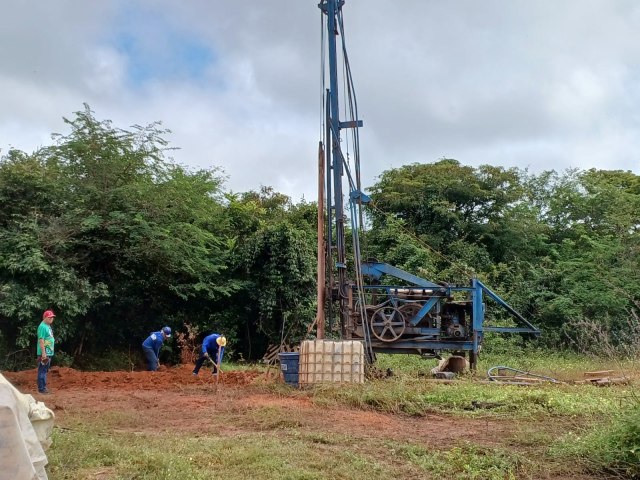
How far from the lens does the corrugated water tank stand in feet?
37.0

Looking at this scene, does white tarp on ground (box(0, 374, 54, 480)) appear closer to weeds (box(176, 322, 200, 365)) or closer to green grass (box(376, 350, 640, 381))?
green grass (box(376, 350, 640, 381))

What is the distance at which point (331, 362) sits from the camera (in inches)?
445

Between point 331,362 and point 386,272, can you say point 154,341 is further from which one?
point 386,272

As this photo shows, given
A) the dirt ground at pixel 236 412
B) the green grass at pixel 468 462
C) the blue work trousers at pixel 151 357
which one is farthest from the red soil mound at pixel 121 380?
the green grass at pixel 468 462

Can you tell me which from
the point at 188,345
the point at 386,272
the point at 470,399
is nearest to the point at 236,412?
the point at 470,399

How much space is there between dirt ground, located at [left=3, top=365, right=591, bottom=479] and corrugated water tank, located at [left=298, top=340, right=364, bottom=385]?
1.81 feet

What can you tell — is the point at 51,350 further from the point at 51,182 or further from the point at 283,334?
the point at 283,334

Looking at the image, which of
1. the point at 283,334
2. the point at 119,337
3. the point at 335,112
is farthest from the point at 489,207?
the point at 119,337

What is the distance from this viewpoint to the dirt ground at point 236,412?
24.9 feet

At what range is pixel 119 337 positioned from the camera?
18.9 metres

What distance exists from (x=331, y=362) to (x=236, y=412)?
2697 millimetres

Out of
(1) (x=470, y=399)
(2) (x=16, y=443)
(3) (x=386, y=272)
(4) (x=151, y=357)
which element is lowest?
(1) (x=470, y=399)

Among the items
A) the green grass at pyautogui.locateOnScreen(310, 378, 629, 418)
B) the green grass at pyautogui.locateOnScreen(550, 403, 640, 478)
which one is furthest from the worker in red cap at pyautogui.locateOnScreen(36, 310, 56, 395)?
the green grass at pyautogui.locateOnScreen(550, 403, 640, 478)

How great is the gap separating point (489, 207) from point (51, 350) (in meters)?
20.2
